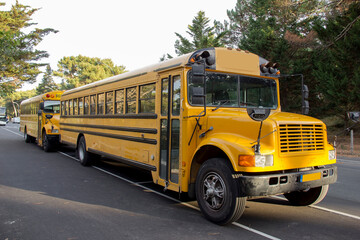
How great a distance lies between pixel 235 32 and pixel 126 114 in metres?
33.6

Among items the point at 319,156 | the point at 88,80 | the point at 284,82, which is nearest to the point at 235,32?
the point at 284,82

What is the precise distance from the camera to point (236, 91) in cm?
509

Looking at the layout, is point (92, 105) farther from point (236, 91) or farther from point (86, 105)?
Answer: point (236, 91)

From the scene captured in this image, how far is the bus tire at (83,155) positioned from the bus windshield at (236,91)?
5.52 meters

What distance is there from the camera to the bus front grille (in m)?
3.98

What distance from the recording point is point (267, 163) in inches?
152

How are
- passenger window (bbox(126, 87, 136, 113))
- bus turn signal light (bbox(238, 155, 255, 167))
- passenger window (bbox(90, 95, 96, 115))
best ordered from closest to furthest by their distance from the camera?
bus turn signal light (bbox(238, 155, 255, 167)) → passenger window (bbox(126, 87, 136, 113)) → passenger window (bbox(90, 95, 96, 115))

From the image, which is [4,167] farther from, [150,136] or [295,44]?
[295,44]

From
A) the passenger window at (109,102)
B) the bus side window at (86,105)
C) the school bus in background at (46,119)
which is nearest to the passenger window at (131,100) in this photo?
the passenger window at (109,102)

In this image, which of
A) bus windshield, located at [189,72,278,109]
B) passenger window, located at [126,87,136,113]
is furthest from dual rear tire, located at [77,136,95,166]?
bus windshield, located at [189,72,278,109]

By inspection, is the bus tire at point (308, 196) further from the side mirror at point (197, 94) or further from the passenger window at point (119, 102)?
the passenger window at point (119, 102)

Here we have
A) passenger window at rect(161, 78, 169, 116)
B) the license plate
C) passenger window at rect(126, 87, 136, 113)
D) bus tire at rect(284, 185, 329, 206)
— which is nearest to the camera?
the license plate

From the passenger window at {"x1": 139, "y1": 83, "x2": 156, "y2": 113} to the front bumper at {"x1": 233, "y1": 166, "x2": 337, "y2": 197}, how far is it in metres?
2.49

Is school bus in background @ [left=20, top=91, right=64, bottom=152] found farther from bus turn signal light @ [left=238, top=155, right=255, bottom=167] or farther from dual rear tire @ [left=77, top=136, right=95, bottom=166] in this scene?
bus turn signal light @ [left=238, top=155, right=255, bottom=167]
